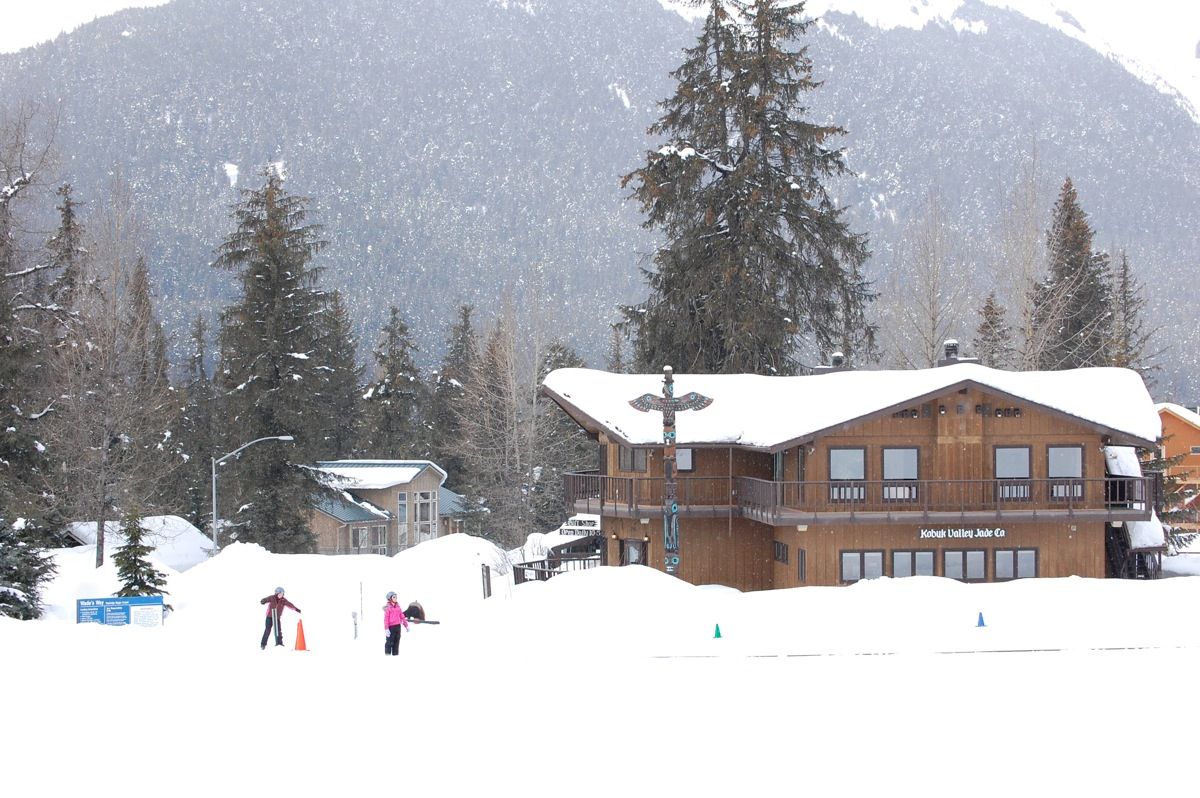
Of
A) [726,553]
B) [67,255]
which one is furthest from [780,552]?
[67,255]

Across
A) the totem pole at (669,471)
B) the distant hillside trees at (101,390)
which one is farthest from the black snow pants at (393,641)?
the distant hillside trees at (101,390)

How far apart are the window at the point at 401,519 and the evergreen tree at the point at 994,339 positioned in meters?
33.9

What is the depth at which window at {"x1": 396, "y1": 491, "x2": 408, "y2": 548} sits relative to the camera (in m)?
71.2

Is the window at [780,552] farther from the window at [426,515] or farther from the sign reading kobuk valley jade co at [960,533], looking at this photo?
the window at [426,515]

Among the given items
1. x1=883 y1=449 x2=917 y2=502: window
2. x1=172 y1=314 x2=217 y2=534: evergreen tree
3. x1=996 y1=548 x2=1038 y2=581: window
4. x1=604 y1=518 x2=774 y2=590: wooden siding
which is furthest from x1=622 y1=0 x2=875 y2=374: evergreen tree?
x1=172 y1=314 x2=217 y2=534: evergreen tree

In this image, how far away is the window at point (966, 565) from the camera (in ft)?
118

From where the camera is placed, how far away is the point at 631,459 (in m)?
39.6

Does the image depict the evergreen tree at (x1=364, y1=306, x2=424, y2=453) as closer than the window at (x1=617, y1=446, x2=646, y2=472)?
No

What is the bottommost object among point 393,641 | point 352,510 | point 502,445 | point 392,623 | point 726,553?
point 393,641

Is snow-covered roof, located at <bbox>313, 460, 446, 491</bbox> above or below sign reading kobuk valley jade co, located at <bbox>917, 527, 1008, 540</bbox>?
above

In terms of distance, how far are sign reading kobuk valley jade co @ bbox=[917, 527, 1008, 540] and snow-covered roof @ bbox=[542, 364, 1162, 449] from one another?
396 centimetres

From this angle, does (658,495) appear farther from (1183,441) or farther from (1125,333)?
(1183,441)

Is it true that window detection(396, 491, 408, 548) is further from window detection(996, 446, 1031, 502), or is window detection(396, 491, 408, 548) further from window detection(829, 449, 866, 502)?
window detection(996, 446, 1031, 502)

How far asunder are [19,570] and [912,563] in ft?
82.3
